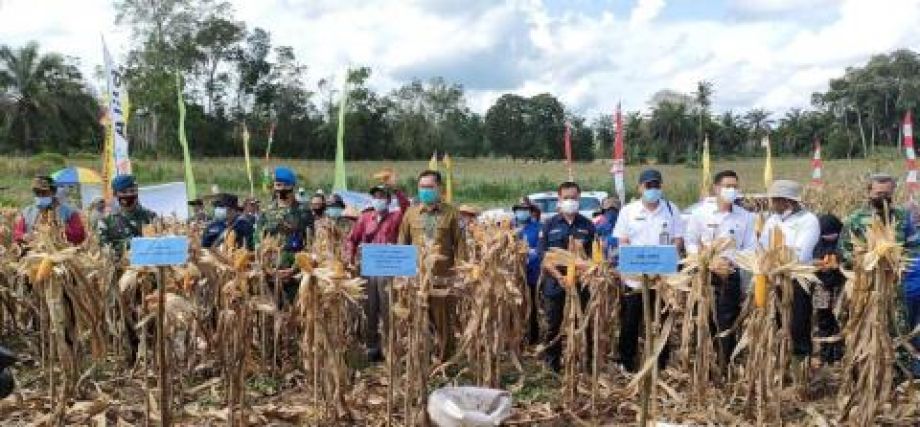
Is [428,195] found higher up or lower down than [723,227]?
higher up

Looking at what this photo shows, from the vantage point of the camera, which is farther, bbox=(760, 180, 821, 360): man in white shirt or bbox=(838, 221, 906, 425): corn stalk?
bbox=(760, 180, 821, 360): man in white shirt

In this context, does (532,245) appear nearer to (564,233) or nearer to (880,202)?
(564,233)

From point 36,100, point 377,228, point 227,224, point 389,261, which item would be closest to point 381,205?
point 377,228

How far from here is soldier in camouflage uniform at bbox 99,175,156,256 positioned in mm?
7332

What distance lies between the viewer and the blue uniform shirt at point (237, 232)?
27.1 ft

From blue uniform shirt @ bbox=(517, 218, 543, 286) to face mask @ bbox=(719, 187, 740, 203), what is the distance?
1.78 meters

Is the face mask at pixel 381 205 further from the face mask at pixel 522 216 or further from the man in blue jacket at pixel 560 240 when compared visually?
the face mask at pixel 522 216

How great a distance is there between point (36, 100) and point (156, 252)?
1829 inches

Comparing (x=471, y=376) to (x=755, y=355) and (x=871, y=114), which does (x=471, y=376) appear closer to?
(x=755, y=355)

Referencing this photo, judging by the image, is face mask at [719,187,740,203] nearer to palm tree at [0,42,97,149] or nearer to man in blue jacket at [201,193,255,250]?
man in blue jacket at [201,193,255,250]

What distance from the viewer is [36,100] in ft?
150

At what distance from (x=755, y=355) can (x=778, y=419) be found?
0.43 metres

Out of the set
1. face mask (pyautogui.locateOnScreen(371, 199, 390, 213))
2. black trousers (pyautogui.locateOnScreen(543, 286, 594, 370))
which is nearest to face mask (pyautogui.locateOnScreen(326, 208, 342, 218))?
face mask (pyautogui.locateOnScreen(371, 199, 390, 213))

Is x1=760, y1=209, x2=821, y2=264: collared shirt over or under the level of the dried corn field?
over
